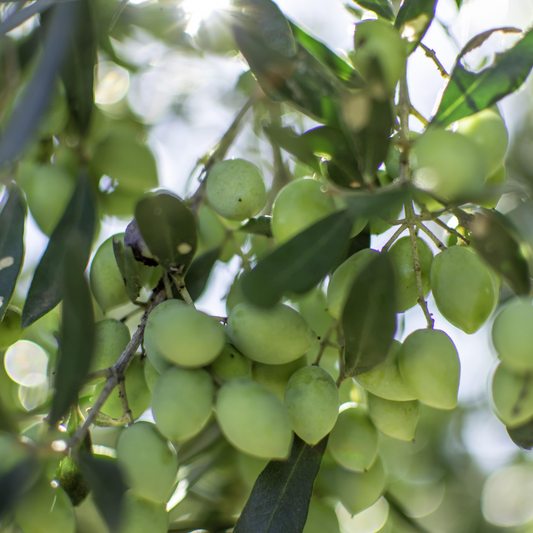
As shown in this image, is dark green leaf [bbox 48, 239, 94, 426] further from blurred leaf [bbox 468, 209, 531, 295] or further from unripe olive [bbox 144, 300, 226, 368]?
blurred leaf [bbox 468, 209, 531, 295]

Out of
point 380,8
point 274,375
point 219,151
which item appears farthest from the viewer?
point 219,151

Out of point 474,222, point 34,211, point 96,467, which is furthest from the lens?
point 34,211

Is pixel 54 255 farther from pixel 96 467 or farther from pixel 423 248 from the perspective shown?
pixel 423 248

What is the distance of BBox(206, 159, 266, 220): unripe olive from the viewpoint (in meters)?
0.76

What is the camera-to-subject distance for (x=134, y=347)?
0.65m

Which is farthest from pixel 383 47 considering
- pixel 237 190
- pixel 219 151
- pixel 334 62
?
pixel 219 151

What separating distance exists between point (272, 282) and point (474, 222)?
0.90 feet

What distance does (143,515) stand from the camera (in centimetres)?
59

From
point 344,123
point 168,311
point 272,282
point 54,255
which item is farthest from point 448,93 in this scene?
point 54,255

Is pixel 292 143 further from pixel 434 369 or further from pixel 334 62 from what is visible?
pixel 434 369

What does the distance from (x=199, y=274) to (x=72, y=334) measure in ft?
1.27

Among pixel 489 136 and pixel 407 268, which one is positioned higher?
pixel 489 136

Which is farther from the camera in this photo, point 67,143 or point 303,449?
point 67,143

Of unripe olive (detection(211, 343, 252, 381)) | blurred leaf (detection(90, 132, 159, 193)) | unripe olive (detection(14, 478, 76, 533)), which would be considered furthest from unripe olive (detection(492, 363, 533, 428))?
blurred leaf (detection(90, 132, 159, 193))
